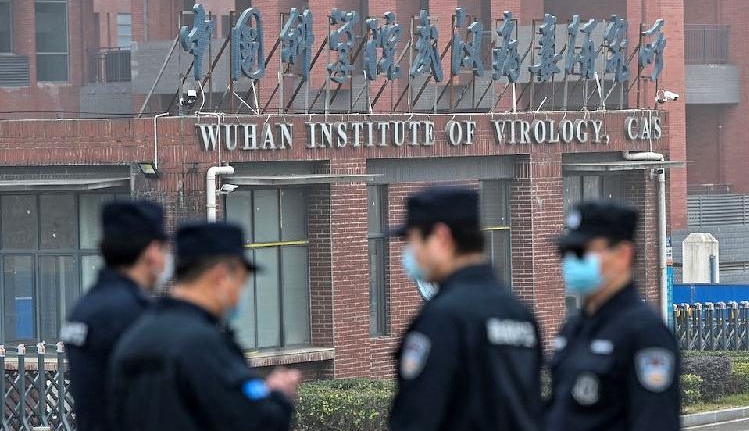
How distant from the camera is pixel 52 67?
6544cm

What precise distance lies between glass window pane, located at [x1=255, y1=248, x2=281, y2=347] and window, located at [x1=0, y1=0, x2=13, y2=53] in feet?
130

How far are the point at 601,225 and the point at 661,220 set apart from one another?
26984mm

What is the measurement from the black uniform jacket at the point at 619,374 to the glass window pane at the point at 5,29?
59315mm

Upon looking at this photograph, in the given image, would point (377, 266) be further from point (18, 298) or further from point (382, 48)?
point (18, 298)

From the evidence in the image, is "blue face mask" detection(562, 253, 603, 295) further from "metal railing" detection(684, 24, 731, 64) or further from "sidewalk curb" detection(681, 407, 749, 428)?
"metal railing" detection(684, 24, 731, 64)

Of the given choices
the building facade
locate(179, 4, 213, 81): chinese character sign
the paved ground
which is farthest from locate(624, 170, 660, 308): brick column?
locate(179, 4, 213, 81): chinese character sign

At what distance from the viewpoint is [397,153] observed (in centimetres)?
2914

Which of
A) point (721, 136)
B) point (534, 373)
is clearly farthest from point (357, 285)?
point (721, 136)

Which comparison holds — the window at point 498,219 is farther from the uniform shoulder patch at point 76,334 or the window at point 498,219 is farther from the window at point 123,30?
the window at point 123,30

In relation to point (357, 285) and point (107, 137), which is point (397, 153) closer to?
point (357, 285)

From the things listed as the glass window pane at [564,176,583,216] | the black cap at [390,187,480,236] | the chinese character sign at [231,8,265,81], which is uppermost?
the chinese character sign at [231,8,265,81]

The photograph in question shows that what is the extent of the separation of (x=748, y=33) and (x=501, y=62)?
978 inches

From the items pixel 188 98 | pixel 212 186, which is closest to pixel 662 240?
pixel 212 186

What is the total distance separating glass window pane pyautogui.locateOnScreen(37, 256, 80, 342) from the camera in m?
27.0
